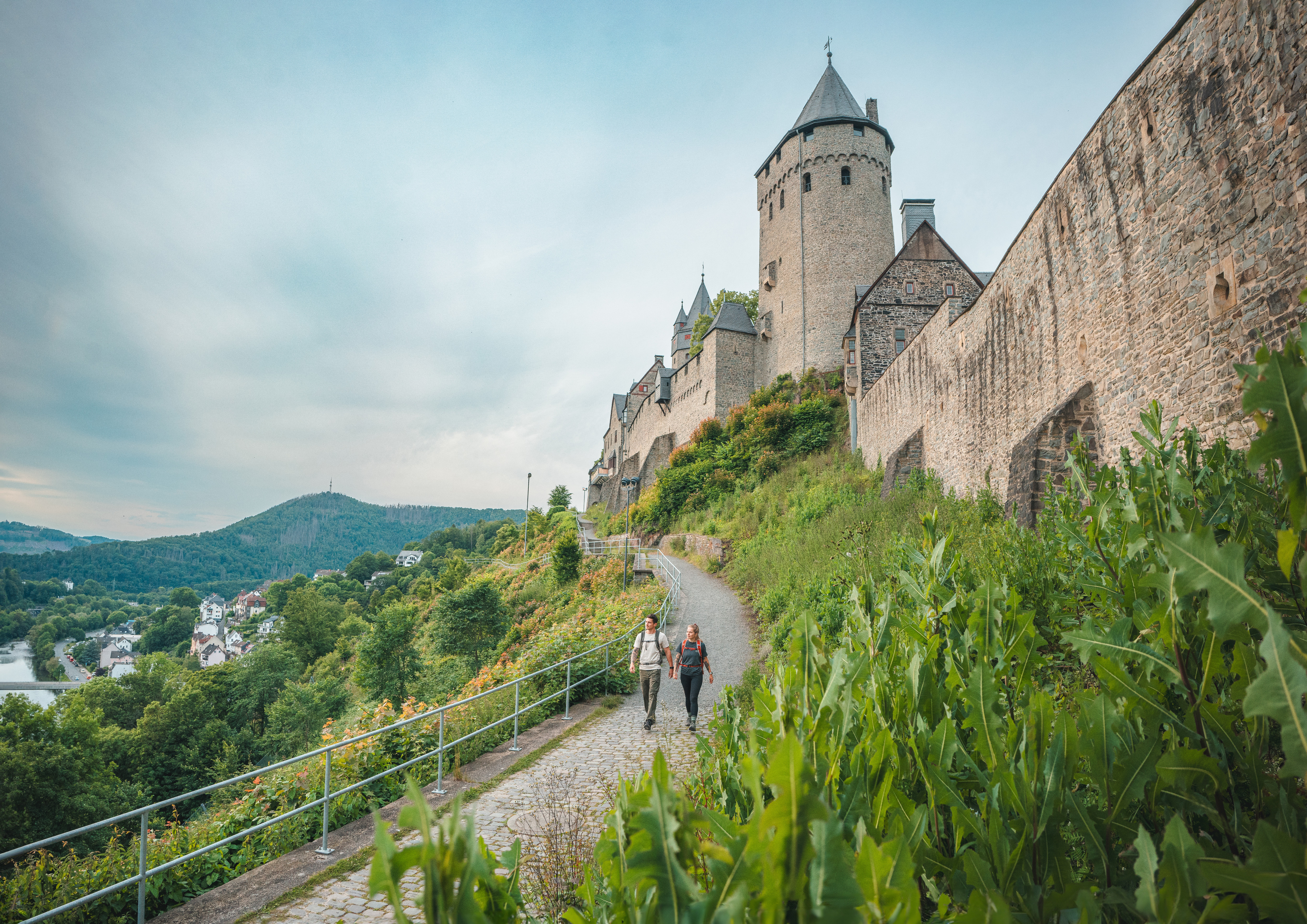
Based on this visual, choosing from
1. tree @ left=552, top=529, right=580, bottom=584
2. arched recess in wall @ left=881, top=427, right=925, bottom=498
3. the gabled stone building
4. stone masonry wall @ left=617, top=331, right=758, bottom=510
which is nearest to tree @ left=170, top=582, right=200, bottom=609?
stone masonry wall @ left=617, top=331, right=758, bottom=510

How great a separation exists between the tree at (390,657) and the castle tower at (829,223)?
2158 centimetres

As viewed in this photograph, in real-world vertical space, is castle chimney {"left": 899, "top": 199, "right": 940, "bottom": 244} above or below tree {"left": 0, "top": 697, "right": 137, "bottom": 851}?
above

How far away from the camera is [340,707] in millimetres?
30219

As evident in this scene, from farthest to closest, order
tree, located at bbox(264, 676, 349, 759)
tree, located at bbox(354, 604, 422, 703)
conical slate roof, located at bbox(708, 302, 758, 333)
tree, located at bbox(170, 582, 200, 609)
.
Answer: tree, located at bbox(170, 582, 200, 609) < conical slate roof, located at bbox(708, 302, 758, 333) < tree, located at bbox(264, 676, 349, 759) < tree, located at bbox(354, 604, 422, 703)

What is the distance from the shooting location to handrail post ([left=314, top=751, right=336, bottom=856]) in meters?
5.01

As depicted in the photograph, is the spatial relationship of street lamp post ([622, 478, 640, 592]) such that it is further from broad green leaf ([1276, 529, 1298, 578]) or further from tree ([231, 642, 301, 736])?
tree ([231, 642, 301, 736])

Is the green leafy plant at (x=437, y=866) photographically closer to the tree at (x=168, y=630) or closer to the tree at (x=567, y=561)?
the tree at (x=567, y=561)

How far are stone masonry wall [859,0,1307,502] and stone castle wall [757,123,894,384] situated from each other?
70.7 feet

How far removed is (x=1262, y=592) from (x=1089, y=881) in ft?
2.57

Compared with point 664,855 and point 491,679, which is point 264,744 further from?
point 664,855

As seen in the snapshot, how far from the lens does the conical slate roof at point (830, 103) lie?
32.5m

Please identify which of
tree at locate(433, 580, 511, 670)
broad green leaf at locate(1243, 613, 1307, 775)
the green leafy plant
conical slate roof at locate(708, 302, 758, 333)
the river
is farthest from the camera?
the river

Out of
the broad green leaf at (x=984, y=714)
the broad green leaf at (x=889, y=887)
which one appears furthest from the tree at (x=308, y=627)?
the broad green leaf at (x=889, y=887)

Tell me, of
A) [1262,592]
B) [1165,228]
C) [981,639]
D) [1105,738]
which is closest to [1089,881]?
[1105,738]
